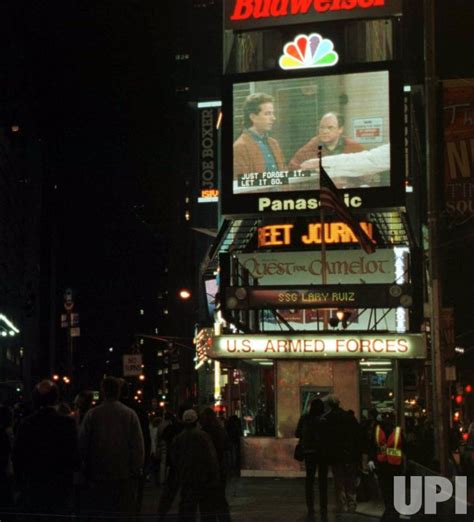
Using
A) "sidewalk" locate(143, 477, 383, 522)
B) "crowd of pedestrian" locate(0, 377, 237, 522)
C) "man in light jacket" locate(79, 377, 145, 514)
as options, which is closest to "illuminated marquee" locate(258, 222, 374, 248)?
"sidewalk" locate(143, 477, 383, 522)

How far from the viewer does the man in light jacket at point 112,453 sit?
988cm

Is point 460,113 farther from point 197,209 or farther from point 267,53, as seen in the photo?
point 197,209

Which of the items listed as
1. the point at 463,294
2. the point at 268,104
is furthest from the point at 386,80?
the point at 463,294

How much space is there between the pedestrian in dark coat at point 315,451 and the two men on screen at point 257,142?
1646cm

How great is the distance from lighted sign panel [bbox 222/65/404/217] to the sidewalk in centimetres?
1007

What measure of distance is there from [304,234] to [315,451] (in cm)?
1884

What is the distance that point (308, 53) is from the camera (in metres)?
34.6

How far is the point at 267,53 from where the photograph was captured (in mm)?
37156

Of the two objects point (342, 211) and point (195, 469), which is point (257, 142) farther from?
point (195, 469)

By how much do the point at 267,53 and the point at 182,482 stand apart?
26767 mm

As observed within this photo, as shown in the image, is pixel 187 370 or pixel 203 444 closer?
pixel 203 444

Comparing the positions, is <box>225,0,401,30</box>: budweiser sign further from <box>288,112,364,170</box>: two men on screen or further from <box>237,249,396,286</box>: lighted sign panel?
<box>237,249,396,286</box>: lighted sign panel

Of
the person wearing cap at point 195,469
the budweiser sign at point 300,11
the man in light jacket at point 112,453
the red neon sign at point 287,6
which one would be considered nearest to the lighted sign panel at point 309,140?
the budweiser sign at point 300,11

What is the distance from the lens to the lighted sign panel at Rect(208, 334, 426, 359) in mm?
27453
